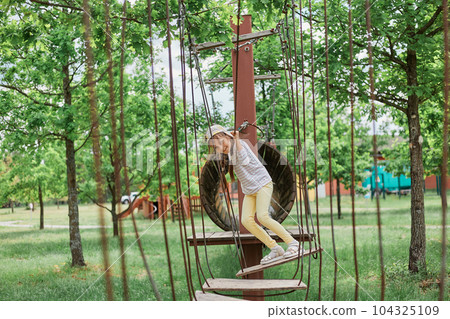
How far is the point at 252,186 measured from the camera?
9.19 feet

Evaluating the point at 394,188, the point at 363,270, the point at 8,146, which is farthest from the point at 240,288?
the point at 394,188

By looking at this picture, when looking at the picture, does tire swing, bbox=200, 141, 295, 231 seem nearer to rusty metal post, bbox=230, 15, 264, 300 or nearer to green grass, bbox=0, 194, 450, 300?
rusty metal post, bbox=230, 15, 264, 300

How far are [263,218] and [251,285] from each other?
1.66 feet

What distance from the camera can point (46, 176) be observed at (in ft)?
31.3

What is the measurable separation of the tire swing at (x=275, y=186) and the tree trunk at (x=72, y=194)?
289 centimetres

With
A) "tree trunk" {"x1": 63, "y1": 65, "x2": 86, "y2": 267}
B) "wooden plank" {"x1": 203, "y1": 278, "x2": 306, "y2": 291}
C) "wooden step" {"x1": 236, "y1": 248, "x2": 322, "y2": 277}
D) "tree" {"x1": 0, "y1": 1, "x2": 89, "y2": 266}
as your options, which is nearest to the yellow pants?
"wooden step" {"x1": 236, "y1": 248, "x2": 322, "y2": 277}

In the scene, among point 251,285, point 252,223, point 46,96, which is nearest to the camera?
point 251,285

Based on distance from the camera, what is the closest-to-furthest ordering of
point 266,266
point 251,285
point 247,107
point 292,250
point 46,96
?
point 251,285 → point 266,266 → point 292,250 → point 247,107 → point 46,96

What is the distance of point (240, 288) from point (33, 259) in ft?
19.6

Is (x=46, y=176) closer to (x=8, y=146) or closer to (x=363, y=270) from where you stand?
(x=8, y=146)

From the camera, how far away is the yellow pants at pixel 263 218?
2779 millimetres

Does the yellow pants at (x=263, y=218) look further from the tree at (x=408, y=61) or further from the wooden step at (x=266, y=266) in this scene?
the tree at (x=408, y=61)

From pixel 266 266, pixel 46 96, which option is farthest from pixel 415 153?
pixel 46 96

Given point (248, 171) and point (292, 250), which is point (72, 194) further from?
point (292, 250)
